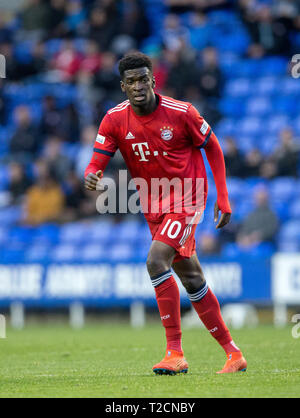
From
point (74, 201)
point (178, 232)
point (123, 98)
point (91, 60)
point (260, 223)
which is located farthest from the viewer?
point (91, 60)

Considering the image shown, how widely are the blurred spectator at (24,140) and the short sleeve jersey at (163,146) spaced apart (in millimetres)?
10788

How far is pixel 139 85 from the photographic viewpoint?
6.31 metres

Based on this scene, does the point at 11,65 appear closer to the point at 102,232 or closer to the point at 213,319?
the point at 102,232

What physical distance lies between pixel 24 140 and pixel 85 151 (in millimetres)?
1662

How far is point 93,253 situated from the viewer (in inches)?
602

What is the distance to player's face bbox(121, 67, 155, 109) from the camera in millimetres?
6309

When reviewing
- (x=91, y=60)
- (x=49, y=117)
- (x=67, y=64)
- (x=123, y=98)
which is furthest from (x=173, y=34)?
(x=49, y=117)

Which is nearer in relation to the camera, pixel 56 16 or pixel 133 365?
pixel 133 365

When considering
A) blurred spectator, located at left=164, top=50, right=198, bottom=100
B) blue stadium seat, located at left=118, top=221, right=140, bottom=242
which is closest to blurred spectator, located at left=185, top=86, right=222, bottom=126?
blurred spectator, located at left=164, top=50, right=198, bottom=100

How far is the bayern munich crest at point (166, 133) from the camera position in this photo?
641 centimetres
